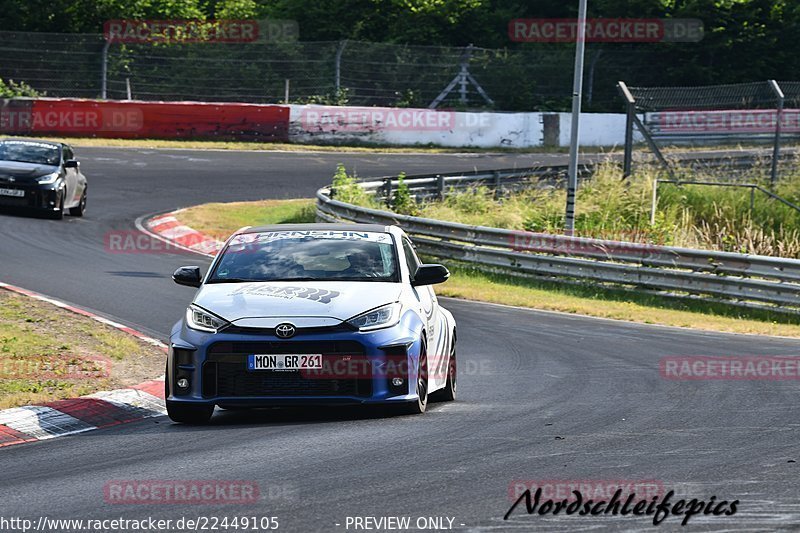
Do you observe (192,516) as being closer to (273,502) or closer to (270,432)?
(273,502)

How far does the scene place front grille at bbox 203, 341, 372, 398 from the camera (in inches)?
337

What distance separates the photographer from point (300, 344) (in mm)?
8531

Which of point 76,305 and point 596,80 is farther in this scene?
point 596,80

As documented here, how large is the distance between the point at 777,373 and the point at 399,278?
14.7ft

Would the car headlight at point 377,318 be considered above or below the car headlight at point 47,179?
above

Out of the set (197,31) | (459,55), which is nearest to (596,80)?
(459,55)

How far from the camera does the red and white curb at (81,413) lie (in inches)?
351

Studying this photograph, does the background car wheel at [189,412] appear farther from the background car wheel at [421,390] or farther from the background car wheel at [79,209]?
the background car wheel at [79,209]

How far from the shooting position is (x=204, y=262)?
21062mm

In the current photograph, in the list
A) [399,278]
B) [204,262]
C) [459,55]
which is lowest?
[204,262]
